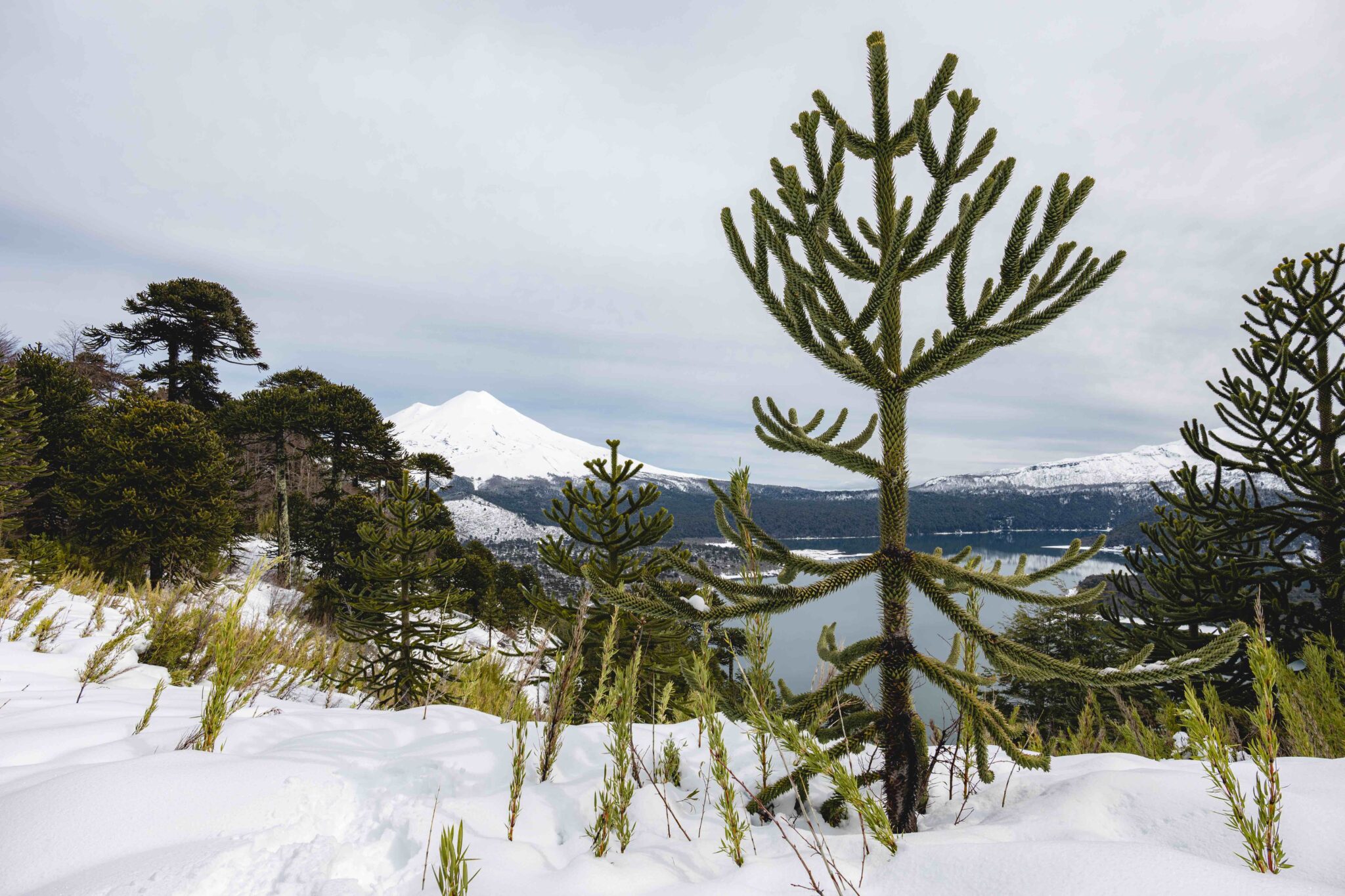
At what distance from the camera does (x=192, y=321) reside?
22344mm

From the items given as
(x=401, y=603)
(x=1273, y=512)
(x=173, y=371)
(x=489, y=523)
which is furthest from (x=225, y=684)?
(x=489, y=523)

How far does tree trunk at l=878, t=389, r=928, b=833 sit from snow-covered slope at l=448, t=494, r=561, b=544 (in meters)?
112

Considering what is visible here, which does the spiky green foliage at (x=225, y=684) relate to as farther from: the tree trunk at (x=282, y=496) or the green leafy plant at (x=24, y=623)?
the tree trunk at (x=282, y=496)

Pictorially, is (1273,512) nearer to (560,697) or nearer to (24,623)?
(560,697)

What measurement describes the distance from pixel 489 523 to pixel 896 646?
13133 centimetres

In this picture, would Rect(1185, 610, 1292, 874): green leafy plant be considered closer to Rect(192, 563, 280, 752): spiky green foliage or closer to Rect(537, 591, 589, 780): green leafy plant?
Rect(537, 591, 589, 780): green leafy plant

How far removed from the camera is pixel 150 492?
12047 millimetres

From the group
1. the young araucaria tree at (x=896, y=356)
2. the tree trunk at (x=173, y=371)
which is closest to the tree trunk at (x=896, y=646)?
the young araucaria tree at (x=896, y=356)

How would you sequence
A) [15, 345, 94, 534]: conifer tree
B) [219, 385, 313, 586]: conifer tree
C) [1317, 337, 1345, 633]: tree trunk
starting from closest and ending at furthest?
[1317, 337, 1345, 633]: tree trunk → [15, 345, 94, 534]: conifer tree → [219, 385, 313, 586]: conifer tree

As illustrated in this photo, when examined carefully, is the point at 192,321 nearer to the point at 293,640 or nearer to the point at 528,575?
the point at 528,575

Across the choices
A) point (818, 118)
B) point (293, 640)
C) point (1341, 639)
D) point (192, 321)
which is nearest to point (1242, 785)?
point (818, 118)

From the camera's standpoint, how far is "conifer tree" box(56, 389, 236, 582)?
38.6 feet

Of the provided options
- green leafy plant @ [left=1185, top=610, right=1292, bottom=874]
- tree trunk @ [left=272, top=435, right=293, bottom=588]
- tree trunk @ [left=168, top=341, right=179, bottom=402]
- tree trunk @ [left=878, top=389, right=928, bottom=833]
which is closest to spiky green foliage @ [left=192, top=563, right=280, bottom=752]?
tree trunk @ [left=878, top=389, right=928, bottom=833]

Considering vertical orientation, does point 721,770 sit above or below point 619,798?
above
